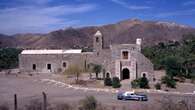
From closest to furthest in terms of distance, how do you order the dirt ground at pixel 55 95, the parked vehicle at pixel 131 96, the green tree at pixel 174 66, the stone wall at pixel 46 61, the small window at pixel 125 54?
the dirt ground at pixel 55 95
the parked vehicle at pixel 131 96
the small window at pixel 125 54
the green tree at pixel 174 66
the stone wall at pixel 46 61

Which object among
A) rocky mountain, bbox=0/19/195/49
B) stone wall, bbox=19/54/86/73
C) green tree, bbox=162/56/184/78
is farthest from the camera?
rocky mountain, bbox=0/19/195/49

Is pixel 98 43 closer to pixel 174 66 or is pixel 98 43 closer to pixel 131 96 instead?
pixel 174 66

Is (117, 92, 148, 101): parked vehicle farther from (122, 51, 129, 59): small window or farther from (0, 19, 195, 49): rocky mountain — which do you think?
(0, 19, 195, 49): rocky mountain

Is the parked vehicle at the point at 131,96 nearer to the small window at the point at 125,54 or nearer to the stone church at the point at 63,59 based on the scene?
the small window at the point at 125,54

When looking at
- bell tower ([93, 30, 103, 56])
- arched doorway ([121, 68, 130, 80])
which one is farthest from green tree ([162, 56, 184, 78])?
bell tower ([93, 30, 103, 56])

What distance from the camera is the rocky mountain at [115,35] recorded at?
442 feet

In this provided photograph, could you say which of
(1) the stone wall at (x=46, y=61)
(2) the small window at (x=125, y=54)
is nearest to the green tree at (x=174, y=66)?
(2) the small window at (x=125, y=54)

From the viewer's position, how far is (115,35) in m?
147

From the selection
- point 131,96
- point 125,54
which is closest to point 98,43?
point 125,54

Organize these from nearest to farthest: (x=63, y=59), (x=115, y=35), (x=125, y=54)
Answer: (x=125, y=54)
(x=63, y=59)
(x=115, y=35)

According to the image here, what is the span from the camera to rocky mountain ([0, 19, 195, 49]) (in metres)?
135

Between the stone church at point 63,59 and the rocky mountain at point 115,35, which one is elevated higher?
the rocky mountain at point 115,35

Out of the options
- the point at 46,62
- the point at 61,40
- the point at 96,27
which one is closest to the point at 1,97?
the point at 46,62

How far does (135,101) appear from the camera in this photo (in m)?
28.8
